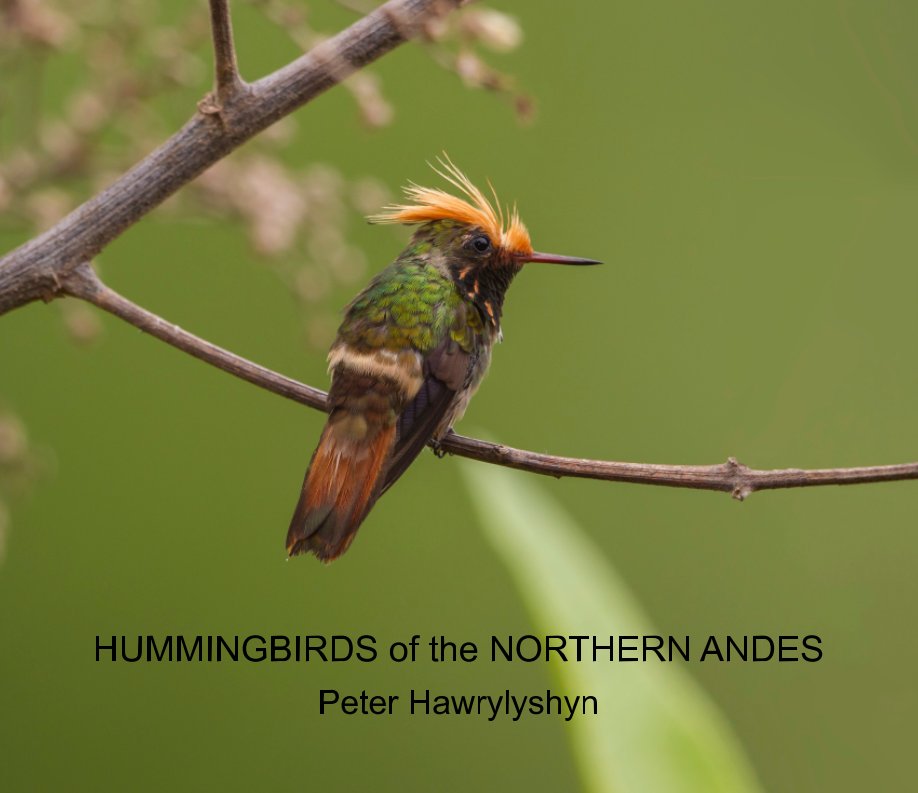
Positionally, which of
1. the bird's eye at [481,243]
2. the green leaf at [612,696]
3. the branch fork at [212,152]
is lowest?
the green leaf at [612,696]

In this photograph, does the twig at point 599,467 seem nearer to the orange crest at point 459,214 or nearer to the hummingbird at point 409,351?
the hummingbird at point 409,351

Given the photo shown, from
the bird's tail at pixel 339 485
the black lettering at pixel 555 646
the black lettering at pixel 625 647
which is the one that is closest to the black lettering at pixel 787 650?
the bird's tail at pixel 339 485

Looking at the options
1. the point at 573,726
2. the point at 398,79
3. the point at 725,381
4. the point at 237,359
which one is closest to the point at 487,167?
the point at 398,79

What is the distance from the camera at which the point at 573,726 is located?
29.1 inches

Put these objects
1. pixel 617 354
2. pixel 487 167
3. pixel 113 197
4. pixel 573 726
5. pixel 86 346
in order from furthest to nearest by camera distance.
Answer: pixel 617 354 < pixel 487 167 < pixel 86 346 < pixel 113 197 < pixel 573 726

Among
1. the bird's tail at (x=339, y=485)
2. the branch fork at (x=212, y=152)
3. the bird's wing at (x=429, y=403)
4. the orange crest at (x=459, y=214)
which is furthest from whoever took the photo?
the orange crest at (x=459, y=214)

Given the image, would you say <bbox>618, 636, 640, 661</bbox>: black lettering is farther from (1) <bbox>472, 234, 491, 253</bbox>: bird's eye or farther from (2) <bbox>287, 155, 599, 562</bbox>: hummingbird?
(1) <bbox>472, 234, 491, 253</bbox>: bird's eye

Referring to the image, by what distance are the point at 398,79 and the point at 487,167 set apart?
1.05 ft

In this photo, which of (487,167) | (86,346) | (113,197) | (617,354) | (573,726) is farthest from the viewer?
(617,354)

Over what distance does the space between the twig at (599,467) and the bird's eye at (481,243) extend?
1.52 ft

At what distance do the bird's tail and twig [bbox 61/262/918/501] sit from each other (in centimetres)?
10

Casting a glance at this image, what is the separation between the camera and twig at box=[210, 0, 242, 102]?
82 cm

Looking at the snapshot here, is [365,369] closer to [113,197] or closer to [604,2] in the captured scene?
[113,197]

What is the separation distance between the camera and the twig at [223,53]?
2.68 feet
